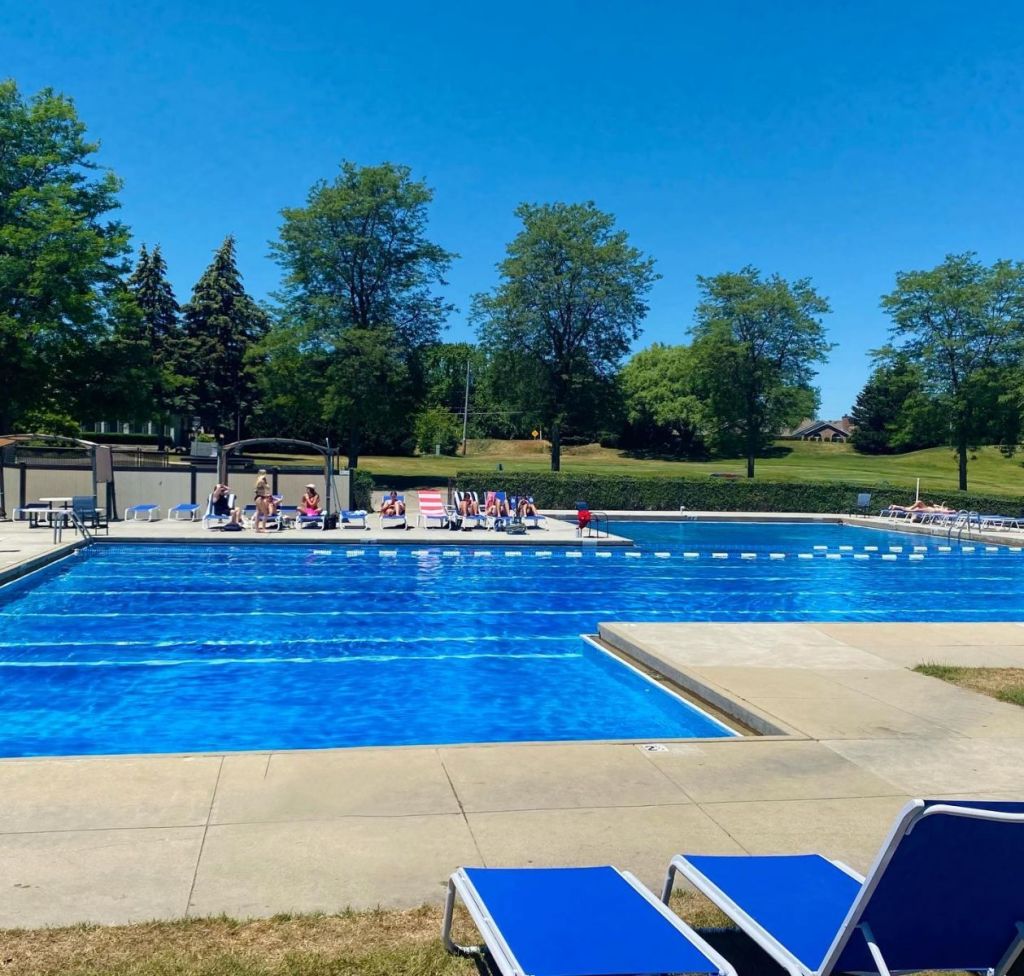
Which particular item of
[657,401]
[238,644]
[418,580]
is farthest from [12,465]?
[657,401]

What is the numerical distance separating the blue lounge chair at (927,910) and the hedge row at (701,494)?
104 ft

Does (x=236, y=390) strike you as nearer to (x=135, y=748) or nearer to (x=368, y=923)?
(x=135, y=748)

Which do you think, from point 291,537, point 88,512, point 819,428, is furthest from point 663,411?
point 88,512

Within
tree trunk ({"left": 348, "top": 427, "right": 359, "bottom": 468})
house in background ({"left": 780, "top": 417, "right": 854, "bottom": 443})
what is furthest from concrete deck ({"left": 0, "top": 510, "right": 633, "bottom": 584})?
house in background ({"left": 780, "top": 417, "right": 854, "bottom": 443})

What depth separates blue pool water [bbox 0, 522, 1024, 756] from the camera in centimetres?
888

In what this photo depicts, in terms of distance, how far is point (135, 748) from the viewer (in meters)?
8.17

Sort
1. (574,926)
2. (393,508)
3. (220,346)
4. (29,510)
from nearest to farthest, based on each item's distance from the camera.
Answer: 1. (574,926)
2. (29,510)
3. (393,508)
4. (220,346)

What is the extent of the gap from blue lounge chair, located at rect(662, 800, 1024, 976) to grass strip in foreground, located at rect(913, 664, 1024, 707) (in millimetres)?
5686

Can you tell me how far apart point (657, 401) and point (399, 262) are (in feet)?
124

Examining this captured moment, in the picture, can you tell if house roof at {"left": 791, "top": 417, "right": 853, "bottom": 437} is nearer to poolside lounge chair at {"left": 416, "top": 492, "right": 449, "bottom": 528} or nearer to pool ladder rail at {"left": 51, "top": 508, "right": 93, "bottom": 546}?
poolside lounge chair at {"left": 416, "top": 492, "right": 449, "bottom": 528}

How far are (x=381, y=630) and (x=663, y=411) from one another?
69576 mm

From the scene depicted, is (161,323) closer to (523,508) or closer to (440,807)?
(523,508)

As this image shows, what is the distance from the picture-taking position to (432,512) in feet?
85.9

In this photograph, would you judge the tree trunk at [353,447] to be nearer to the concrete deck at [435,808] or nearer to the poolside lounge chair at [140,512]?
the poolside lounge chair at [140,512]
